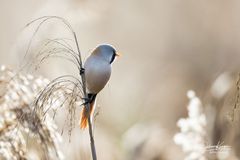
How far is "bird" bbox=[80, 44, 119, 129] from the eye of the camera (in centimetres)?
198

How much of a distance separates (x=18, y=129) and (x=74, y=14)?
989mm

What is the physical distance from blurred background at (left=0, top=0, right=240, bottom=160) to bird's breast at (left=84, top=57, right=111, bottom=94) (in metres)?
0.07

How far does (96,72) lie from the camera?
1979mm

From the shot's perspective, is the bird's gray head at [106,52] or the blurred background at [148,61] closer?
the blurred background at [148,61]

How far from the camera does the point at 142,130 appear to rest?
6.71 ft

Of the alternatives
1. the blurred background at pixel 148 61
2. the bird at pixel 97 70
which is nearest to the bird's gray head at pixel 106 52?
the bird at pixel 97 70

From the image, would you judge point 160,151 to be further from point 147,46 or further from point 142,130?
point 147,46

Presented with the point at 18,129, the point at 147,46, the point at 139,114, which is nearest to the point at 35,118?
the point at 18,129

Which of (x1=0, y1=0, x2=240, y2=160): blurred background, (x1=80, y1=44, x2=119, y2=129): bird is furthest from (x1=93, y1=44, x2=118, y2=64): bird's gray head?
(x1=0, y1=0, x2=240, y2=160): blurred background

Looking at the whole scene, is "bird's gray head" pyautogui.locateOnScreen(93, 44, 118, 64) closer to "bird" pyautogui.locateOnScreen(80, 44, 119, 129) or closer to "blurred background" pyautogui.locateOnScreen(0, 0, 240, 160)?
"bird" pyautogui.locateOnScreen(80, 44, 119, 129)

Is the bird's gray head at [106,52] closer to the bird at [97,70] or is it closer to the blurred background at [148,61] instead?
the bird at [97,70]

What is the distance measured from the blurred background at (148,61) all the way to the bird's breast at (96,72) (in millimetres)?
72

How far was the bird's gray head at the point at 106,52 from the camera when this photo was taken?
205 centimetres

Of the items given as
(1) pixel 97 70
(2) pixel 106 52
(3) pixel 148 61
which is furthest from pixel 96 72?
(3) pixel 148 61
